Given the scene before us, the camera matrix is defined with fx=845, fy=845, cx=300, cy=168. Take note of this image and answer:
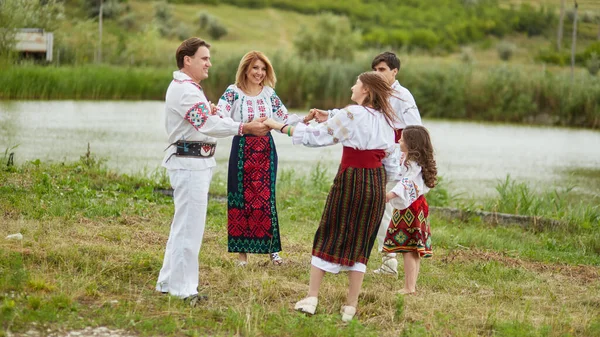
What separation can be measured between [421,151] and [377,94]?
887 mm

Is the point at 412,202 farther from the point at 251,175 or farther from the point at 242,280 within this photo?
the point at 251,175

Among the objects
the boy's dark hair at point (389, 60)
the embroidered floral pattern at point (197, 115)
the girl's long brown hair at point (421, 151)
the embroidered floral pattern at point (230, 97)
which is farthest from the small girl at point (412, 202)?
the embroidered floral pattern at point (230, 97)

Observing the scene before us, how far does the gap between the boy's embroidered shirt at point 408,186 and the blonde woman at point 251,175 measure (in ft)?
4.52

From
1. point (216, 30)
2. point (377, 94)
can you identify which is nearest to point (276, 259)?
point (377, 94)

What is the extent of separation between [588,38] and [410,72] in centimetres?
3430

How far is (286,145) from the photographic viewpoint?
68.6ft

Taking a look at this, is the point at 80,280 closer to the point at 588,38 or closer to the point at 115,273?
the point at 115,273

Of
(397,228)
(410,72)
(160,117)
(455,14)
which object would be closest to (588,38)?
(455,14)

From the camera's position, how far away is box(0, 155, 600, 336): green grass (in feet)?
17.8

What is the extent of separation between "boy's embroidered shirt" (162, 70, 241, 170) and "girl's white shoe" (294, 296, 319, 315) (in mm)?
1180

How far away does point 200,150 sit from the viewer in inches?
238

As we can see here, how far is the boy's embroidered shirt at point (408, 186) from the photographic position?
21.0 ft

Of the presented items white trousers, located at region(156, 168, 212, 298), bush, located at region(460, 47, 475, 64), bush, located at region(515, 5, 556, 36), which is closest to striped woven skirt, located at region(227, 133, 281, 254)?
white trousers, located at region(156, 168, 212, 298)

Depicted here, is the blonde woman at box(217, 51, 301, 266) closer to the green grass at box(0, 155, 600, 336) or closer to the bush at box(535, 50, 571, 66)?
the green grass at box(0, 155, 600, 336)
